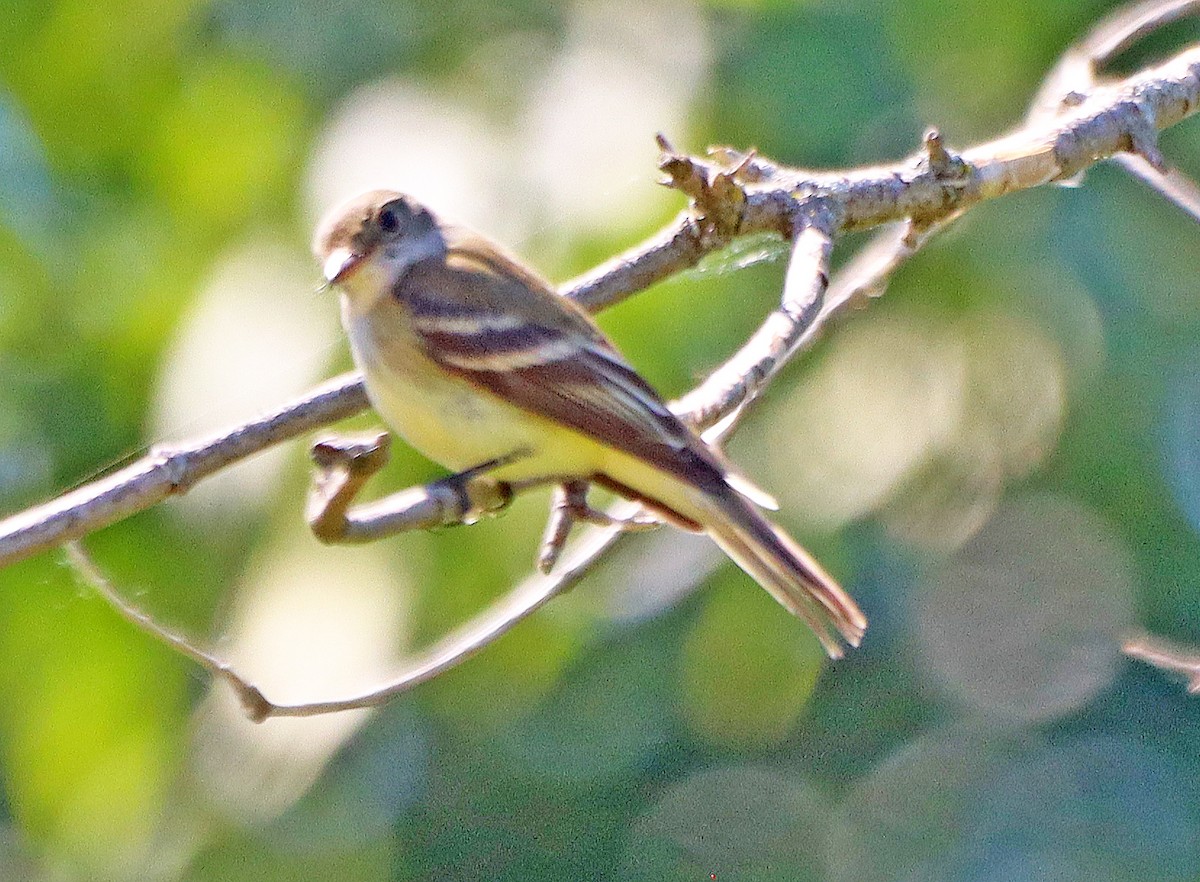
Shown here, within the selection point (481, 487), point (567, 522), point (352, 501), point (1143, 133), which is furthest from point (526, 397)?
point (1143, 133)

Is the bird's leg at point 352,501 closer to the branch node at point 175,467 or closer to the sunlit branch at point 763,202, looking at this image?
the sunlit branch at point 763,202

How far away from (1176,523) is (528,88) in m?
A: 2.52

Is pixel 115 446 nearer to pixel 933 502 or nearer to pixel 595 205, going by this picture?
pixel 595 205

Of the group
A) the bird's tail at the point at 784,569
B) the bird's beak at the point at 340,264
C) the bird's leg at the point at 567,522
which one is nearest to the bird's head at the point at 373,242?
the bird's beak at the point at 340,264

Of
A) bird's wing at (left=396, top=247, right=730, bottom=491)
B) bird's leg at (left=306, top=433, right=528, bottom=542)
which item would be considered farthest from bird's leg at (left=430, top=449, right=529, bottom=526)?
bird's leg at (left=306, top=433, right=528, bottom=542)

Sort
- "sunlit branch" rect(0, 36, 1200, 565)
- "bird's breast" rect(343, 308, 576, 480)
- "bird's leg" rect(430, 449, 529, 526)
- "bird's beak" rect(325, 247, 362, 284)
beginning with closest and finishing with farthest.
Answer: "sunlit branch" rect(0, 36, 1200, 565) → "bird's leg" rect(430, 449, 529, 526) → "bird's breast" rect(343, 308, 576, 480) → "bird's beak" rect(325, 247, 362, 284)

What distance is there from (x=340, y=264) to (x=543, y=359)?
450 millimetres

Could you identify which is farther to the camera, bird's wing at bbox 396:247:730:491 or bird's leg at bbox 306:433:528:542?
bird's wing at bbox 396:247:730:491

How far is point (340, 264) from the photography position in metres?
3.05

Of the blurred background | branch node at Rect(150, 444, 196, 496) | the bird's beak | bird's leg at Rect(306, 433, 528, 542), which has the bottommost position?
the blurred background

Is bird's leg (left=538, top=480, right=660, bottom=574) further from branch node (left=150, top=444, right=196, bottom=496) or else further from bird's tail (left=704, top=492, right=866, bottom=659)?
branch node (left=150, top=444, right=196, bottom=496)

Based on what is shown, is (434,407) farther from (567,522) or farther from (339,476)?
(339,476)

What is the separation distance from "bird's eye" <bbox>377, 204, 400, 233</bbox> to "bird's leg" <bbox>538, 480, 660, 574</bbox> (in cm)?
80

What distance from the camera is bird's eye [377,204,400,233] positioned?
326 centimetres
